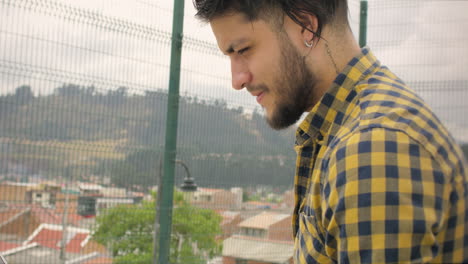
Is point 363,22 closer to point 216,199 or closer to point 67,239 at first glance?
point 216,199

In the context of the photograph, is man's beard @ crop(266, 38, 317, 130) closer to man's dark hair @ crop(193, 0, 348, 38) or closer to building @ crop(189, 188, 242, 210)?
man's dark hair @ crop(193, 0, 348, 38)

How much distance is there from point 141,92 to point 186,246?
4.57ft

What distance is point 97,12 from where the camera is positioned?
384cm

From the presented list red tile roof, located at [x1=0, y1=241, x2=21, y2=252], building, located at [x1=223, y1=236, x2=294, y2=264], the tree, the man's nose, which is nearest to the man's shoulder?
the man's nose

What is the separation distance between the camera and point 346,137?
0.88m

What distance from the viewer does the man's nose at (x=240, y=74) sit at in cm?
118

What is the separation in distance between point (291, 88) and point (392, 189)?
1.37 ft

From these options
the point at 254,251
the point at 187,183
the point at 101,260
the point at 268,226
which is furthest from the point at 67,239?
the point at 268,226

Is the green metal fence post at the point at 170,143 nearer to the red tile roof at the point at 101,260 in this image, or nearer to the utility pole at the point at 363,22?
the red tile roof at the point at 101,260

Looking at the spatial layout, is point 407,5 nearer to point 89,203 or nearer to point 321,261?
point 89,203

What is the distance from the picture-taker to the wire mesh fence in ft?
12.1

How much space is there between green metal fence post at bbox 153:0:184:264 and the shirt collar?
Answer: 313cm

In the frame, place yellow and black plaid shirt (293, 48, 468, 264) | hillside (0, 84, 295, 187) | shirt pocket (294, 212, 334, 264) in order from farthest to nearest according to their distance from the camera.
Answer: hillside (0, 84, 295, 187) < shirt pocket (294, 212, 334, 264) < yellow and black plaid shirt (293, 48, 468, 264)

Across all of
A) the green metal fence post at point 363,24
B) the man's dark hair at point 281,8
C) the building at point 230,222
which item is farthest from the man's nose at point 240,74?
the green metal fence post at point 363,24
